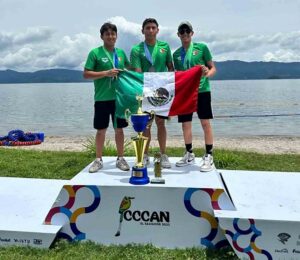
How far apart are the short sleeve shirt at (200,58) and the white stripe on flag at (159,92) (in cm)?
28

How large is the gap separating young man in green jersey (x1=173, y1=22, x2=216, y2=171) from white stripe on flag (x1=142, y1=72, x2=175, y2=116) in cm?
28

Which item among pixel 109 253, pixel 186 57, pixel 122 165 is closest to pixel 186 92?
pixel 186 57

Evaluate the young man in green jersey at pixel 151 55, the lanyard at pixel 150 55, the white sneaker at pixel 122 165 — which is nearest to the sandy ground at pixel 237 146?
the white sneaker at pixel 122 165

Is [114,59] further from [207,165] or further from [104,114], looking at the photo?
[207,165]

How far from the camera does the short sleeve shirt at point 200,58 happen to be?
4973mm

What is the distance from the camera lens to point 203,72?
4.81 meters

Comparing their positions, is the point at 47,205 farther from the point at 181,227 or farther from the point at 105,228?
the point at 181,227

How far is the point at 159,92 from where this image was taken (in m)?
4.91

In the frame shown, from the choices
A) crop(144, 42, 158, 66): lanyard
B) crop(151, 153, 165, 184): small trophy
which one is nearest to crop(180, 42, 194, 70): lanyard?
crop(144, 42, 158, 66): lanyard

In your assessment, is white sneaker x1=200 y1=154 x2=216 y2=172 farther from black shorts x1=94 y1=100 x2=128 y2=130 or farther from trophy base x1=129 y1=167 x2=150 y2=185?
black shorts x1=94 y1=100 x2=128 y2=130

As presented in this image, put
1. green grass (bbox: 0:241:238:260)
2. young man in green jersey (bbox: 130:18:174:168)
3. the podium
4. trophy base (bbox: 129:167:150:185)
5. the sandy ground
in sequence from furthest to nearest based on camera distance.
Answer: the sandy ground
young man in green jersey (bbox: 130:18:174:168)
trophy base (bbox: 129:167:150:185)
the podium
green grass (bbox: 0:241:238:260)

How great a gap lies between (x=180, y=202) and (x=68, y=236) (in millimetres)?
1212

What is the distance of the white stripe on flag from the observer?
16.0 ft

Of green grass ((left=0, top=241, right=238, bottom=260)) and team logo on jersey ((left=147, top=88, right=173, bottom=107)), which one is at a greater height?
team logo on jersey ((left=147, top=88, right=173, bottom=107))
